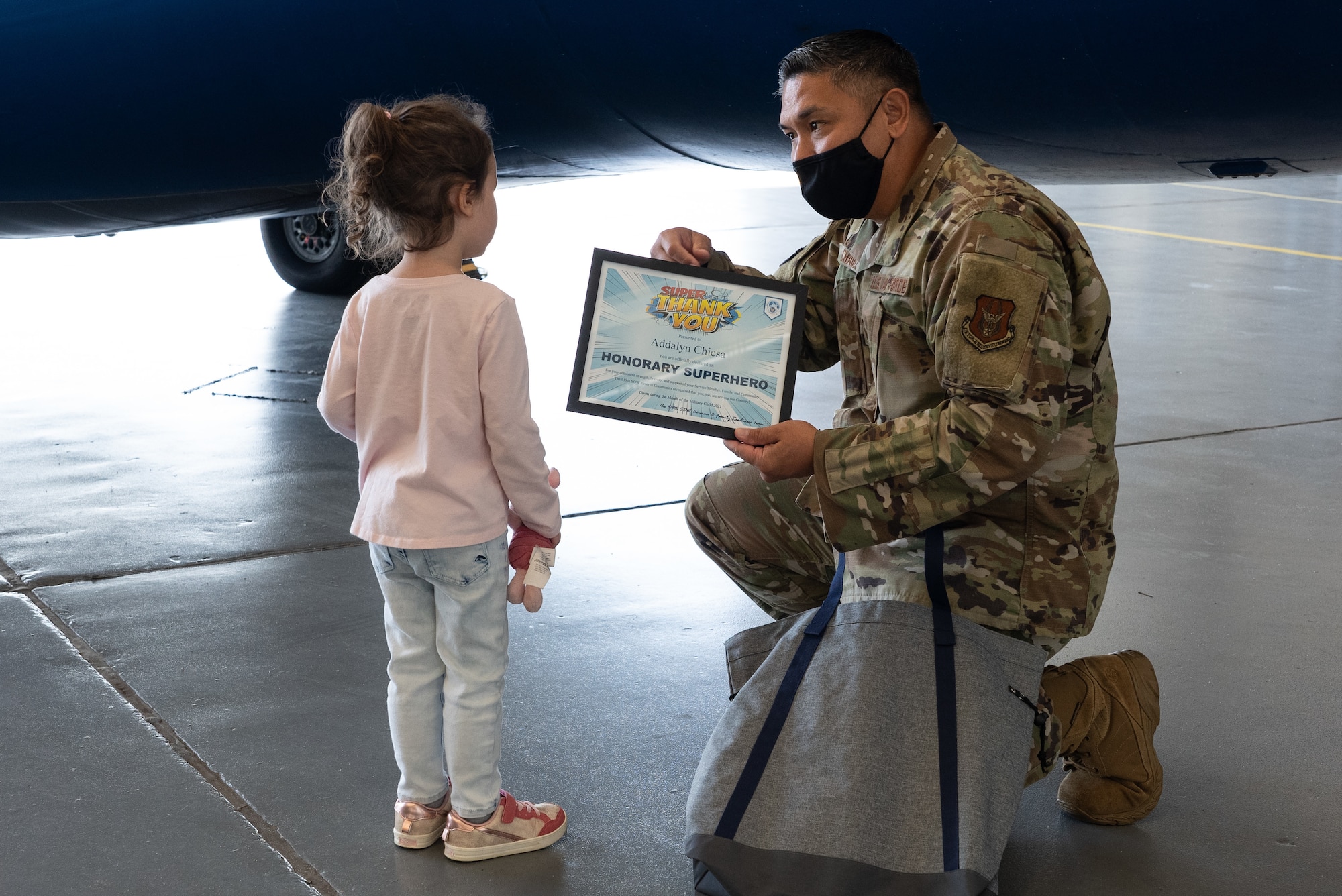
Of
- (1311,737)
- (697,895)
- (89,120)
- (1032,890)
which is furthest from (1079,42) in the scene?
(89,120)

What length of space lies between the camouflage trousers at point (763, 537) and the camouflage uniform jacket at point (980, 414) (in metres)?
0.22

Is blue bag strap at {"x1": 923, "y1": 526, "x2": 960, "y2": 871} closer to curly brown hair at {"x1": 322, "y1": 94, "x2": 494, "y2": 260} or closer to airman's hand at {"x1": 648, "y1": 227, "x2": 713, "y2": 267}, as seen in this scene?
airman's hand at {"x1": 648, "y1": 227, "x2": 713, "y2": 267}

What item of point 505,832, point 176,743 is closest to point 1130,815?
point 505,832

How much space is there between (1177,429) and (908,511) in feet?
Result: 10.4

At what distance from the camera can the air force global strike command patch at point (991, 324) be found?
199 centimetres

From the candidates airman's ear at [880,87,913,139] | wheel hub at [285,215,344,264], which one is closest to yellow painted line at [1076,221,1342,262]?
wheel hub at [285,215,344,264]

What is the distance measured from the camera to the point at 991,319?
1995mm

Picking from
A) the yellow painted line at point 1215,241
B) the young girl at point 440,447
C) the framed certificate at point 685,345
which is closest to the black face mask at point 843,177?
Answer: the framed certificate at point 685,345

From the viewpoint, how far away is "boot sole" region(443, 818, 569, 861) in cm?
212

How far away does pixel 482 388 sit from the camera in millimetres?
1969

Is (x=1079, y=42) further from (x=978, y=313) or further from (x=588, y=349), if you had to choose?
(x=588, y=349)

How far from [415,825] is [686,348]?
0.87 metres

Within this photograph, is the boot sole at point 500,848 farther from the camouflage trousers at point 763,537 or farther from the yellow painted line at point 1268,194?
the yellow painted line at point 1268,194

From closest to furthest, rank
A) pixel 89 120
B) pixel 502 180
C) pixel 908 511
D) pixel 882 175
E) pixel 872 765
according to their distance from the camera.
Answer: pixel 872 765 → pixel 908 511 → pixel 882 175 → pixel 89 120 → pixel 502 180
